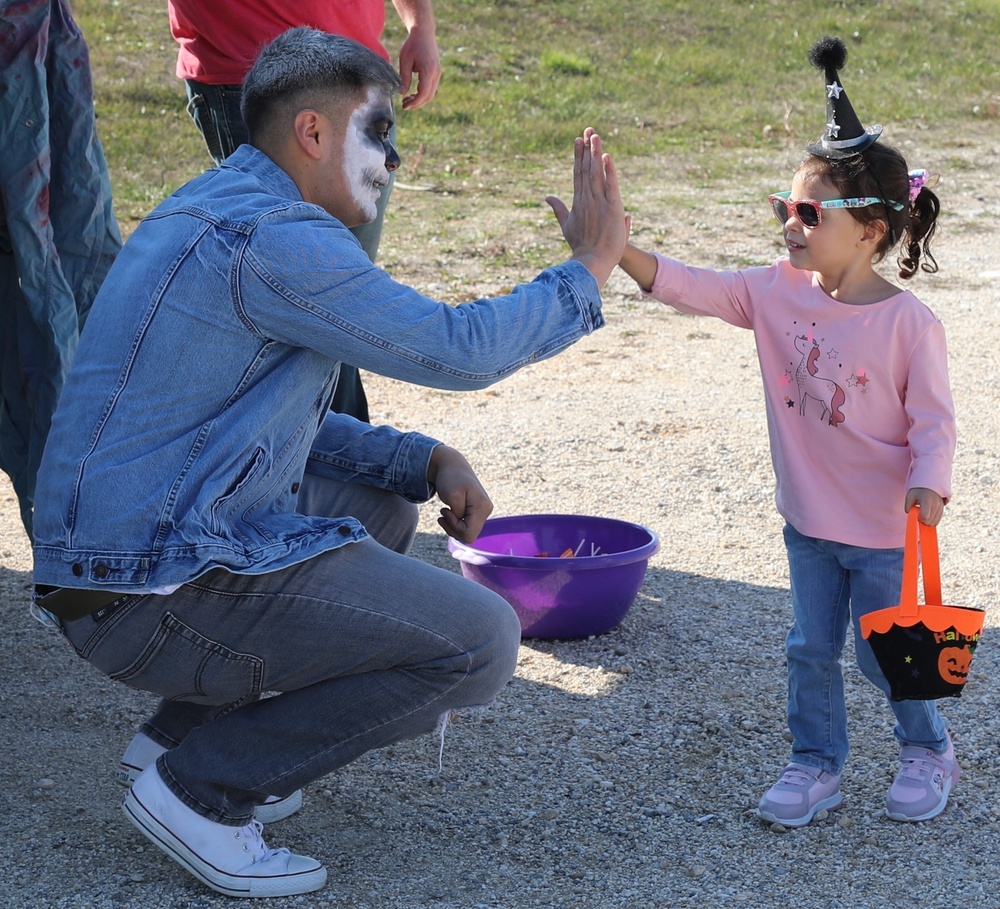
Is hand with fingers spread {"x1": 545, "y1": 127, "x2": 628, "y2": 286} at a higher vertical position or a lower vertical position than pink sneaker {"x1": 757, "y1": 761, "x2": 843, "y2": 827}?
higher

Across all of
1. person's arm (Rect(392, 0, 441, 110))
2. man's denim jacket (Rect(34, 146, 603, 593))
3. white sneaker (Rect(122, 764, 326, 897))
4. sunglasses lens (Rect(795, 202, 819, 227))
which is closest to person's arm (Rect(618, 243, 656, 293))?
sunglasses lens (Rect(795, 202, 819, 227))

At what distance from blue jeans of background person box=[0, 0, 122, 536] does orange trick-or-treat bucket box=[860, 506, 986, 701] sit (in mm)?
1936

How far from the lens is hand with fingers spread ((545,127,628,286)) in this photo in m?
2.52

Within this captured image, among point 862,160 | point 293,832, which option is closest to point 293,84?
point 862,160

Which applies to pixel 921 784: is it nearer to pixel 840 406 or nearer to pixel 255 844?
pixel 840 406

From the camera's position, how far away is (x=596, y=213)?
2.54 m

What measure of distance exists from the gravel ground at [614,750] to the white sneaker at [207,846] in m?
0.04

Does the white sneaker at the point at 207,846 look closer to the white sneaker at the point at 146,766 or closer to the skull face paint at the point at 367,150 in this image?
the white sneaker at the point at 146,766

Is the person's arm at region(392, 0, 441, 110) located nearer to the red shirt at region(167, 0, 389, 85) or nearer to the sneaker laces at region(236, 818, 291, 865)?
the red shirt at region(167, 0, 389, 85)

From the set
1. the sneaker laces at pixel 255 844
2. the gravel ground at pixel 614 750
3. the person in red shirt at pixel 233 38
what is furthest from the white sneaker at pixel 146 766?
the person in red shirt at pixel 233 38

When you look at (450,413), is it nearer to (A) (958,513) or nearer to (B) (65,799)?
(A) (958,513)

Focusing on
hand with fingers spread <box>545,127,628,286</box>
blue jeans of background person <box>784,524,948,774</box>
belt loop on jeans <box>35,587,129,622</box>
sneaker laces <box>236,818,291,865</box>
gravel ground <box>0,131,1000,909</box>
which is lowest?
gravel ground <box>0,131,1000,909</box>

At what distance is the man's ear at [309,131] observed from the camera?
7.91 ft

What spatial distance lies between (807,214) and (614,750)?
1217mm
